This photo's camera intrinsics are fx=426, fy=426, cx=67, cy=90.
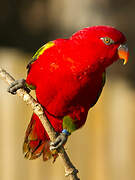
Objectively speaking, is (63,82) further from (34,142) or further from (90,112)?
(90,112)

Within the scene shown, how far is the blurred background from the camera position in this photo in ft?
11.0

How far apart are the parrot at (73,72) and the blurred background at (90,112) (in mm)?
1441

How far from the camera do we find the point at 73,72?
1794 mm

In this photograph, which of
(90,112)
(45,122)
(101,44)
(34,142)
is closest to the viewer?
(45,122)

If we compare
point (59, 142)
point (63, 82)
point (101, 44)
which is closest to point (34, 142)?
point (59, 142)

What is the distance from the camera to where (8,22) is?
131 inches

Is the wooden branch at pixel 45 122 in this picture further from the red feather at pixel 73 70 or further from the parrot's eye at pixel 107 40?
the parrot's eye at pixel 107 40

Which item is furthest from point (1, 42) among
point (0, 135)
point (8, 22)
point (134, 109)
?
point (134, 109)

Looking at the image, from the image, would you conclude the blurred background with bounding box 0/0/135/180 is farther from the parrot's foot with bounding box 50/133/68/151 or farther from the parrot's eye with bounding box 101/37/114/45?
the parrot's eye with bounding box 101/37/114/45

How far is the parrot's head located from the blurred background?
157 centimetres

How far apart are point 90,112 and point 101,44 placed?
168cm

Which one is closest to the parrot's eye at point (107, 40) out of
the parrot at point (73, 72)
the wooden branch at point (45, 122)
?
the parrot at point (73, 72)

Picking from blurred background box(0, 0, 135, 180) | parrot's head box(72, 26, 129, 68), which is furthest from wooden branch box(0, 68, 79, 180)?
blurred background box(0, 0, 135, 180)

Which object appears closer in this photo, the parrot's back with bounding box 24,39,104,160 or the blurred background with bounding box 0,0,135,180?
the parrot's back with bounding box 24,39,104,160
